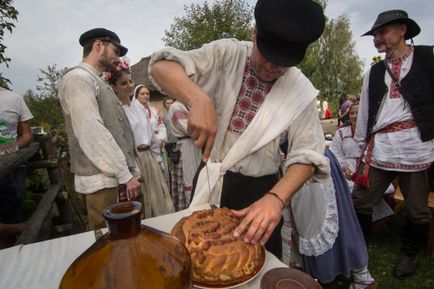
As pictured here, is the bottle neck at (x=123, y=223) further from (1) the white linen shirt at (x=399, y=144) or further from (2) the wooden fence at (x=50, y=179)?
(1) the white linen shirt at (x=399, y=144)

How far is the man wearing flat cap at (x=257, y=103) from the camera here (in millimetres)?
1194

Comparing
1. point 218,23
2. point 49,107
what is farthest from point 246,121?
point 218,23

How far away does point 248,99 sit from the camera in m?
1.56

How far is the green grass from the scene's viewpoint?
2.88m

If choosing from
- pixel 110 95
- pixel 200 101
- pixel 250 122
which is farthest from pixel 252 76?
pixel 110 95

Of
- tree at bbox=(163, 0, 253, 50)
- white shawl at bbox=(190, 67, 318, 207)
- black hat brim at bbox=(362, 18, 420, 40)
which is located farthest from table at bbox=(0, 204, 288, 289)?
tree at bbox=(163, 0, 253, 50)

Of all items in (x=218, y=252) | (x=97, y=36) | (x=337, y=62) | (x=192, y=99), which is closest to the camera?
(x=218, y=252)

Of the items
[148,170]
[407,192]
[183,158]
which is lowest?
[407,192]

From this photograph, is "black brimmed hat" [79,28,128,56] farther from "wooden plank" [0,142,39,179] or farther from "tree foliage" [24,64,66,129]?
"tree foliage" [24,64,66,129]

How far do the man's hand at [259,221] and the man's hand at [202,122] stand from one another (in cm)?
31

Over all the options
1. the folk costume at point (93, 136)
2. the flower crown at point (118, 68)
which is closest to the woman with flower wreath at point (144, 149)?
the flower crown at point (118, 68)

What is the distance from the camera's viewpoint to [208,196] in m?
1.53

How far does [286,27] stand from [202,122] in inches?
19.4

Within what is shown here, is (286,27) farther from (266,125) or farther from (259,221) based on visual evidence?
(259,221)
